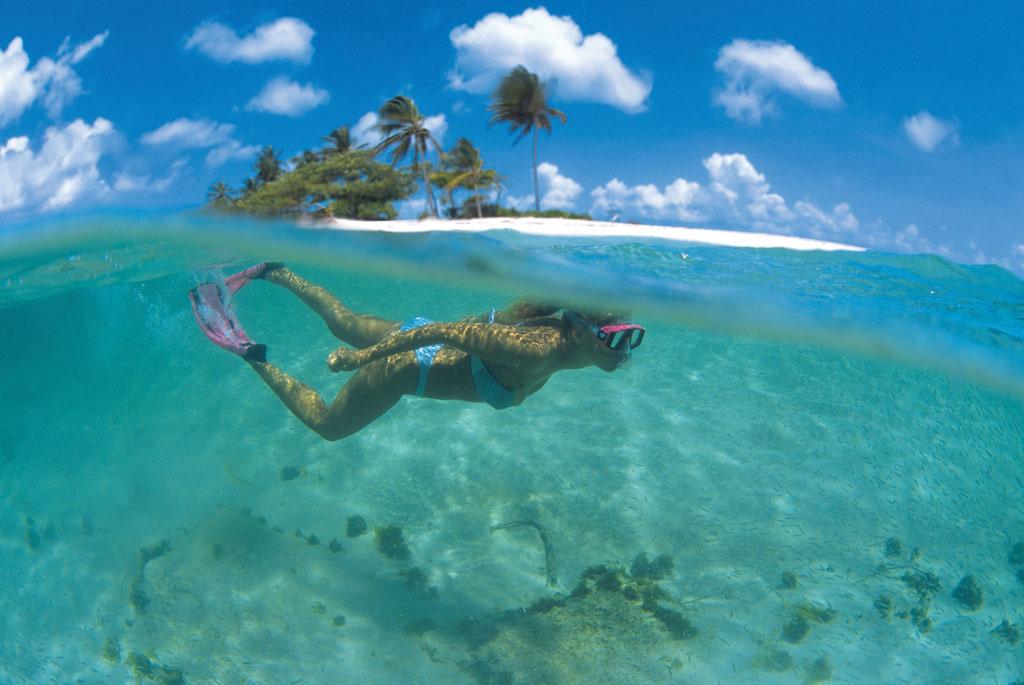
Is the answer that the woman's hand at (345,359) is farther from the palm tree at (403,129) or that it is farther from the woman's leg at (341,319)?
the palm tree at (403,129)

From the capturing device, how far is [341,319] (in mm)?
6965

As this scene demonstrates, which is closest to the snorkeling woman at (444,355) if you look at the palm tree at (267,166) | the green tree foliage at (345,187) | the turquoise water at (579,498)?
the turquoise water at (579,498)

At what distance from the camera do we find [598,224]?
11.5 meters

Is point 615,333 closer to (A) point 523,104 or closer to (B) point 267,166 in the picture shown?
(A) point 523,104

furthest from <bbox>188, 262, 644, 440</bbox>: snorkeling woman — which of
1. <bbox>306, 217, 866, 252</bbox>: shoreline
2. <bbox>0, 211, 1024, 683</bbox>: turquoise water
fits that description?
<bbox>306, 217, 866, 252</bbox>: shoreline

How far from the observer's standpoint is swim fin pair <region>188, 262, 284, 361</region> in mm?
6867

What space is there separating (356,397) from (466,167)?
3373 centimetres

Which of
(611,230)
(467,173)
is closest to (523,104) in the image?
(467,173)

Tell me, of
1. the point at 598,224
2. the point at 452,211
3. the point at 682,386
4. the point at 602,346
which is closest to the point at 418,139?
the point at 452,211

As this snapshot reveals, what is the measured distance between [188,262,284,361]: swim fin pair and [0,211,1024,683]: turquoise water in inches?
83.9

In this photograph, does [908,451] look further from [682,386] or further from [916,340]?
[682,386]

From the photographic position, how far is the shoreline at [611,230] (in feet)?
34.3

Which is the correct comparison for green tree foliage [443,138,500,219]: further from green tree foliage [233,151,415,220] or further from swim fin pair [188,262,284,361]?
swim fin pair [188,262,284,361]

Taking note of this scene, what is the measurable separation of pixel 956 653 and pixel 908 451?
5.49 m
